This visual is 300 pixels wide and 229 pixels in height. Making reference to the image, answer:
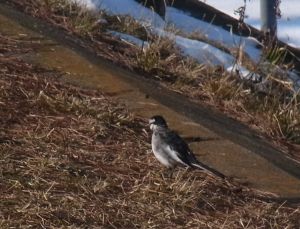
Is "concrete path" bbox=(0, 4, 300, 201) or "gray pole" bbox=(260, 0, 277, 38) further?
"gray pole" bbox=(260, 0, 277, 38)

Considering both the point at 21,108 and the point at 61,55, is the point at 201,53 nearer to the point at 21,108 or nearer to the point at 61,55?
the point at 61,55

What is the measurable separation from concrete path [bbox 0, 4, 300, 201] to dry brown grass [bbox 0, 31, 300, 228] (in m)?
0.25

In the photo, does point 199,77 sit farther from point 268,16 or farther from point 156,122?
point 268,16

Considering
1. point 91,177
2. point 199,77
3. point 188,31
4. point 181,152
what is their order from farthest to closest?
point 188,31
point 199,77
point 181,152
point 91,177

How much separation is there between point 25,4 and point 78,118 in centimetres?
311

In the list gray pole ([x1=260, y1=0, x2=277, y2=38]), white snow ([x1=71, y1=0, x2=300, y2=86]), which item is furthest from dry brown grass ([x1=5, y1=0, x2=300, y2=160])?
gray pole ([x1=260, y1=0, x2=277, y2=38])

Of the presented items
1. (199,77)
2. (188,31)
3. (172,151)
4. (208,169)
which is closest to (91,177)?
(172,151)

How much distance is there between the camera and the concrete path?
6688mm

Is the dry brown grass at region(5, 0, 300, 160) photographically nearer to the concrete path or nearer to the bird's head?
the concrete path

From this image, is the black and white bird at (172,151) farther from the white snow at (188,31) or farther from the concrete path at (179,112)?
the white snow at (188,31)

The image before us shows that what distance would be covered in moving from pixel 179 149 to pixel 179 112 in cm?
134

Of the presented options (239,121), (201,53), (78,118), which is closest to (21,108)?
(78,118)

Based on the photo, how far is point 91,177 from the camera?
591 centimetres

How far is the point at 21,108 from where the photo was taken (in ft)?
22.2
